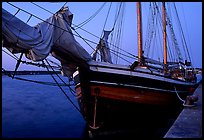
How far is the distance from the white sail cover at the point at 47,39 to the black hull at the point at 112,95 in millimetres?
841

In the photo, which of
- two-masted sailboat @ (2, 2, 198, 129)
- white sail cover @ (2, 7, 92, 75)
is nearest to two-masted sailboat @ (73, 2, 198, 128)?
two-masted sailboat @ (2, 2, 198, 129)

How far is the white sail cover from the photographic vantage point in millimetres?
5797

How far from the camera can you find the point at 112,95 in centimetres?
902

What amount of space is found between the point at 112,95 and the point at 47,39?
3.51m

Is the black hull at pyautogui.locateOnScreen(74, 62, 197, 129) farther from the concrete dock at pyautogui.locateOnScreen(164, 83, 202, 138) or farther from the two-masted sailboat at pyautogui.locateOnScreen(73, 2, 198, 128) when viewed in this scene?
the concrete dock at pyautogui.locateOnScreen(164, 83, 202, 138)

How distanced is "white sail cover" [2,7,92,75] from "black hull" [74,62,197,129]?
0.84 metres

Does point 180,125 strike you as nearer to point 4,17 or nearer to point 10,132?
point 4,17

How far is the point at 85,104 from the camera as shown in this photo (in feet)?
30.7

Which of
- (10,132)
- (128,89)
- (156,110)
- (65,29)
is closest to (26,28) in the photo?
(65,29)

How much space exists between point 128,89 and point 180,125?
3.45 metres

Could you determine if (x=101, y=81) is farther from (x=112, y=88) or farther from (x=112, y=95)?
(x=112, y=95)

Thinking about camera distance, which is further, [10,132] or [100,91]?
[10,132]

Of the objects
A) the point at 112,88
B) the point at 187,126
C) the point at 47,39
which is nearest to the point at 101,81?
the point at 112,88

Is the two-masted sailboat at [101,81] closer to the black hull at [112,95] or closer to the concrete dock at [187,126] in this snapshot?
the black hull at [112,95]
